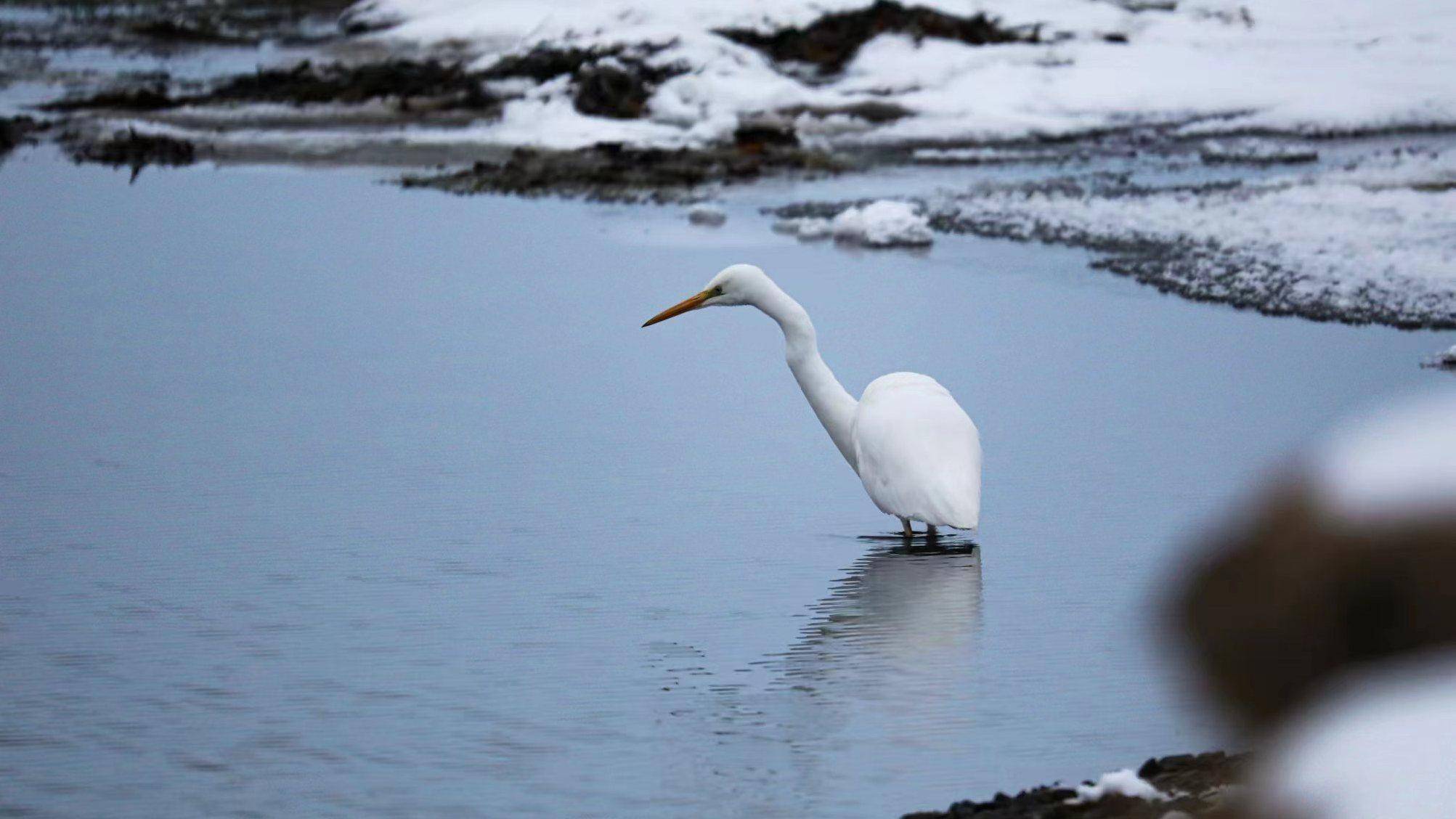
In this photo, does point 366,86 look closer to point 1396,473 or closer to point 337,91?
point 337,91

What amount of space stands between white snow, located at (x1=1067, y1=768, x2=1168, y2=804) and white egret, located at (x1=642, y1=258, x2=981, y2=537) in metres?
2.51

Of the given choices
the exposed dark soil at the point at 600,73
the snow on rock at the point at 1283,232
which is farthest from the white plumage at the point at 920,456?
the exposed dark soil at the point at 600,73

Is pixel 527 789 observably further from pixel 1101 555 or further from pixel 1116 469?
pixel 1116 469

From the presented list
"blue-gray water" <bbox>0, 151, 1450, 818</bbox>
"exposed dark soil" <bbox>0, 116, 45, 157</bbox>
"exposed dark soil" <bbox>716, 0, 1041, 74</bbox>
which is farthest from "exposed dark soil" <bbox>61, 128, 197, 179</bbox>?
"exposed dark soil" <bbox>716, 0, 1041, 74</bbox>

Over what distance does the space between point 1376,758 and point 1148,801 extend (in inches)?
52.7

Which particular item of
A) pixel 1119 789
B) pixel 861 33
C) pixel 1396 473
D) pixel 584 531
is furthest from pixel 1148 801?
pixel 861 33

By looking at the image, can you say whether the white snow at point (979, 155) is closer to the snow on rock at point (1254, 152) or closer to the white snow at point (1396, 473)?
the snow on rock at point (1254, 152)

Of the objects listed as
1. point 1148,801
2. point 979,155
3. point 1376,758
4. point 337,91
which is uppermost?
point 337,91

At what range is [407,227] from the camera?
15.7 m

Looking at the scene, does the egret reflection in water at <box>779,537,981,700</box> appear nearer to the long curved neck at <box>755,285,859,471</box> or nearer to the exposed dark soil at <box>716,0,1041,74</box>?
the long curved neck at <box>755,285,859,471</box>

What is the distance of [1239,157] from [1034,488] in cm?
1173

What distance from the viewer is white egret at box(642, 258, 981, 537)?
7.02m

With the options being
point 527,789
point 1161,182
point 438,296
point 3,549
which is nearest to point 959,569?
point 527,789

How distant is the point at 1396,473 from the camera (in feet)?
10.6
